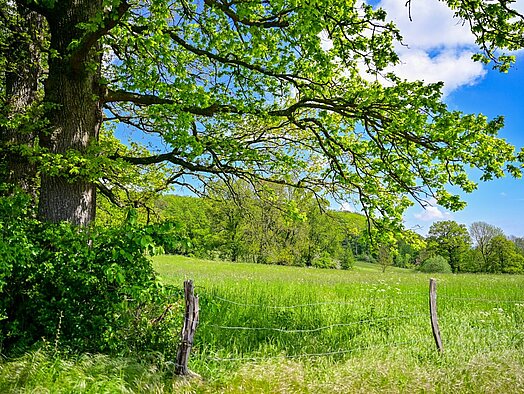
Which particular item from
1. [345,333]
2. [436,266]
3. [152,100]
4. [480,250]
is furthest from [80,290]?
[480,250]

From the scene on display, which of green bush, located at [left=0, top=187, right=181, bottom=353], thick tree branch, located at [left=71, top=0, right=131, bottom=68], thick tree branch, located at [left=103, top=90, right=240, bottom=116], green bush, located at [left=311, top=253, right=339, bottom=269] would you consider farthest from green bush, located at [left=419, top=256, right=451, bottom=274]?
thick tree branch, located at [left=71, top=0, right=131, bottom=68]

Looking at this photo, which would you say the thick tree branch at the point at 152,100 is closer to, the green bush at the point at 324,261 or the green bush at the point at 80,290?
the green bush at the point at 80,290

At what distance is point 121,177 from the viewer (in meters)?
10.7

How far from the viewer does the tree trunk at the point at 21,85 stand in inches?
A: 352

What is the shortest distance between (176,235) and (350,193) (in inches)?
218

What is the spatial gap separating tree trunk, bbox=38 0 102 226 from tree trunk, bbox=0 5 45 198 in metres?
0.69

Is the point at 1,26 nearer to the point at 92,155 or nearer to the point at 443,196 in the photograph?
the point at 92,155

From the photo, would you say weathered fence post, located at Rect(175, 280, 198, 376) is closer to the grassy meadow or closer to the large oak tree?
the grassy meadow

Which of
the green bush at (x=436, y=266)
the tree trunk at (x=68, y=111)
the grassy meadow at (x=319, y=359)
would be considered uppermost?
the tree trunk at (x=68, y=111)

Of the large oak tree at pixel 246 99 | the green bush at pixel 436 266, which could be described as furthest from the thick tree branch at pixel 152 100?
the green bush at pixel 436 266

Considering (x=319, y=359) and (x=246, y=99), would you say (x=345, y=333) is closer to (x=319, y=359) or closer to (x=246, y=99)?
(x=319, y=359)

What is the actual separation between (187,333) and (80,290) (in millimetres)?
1844

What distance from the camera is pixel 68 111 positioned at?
8492 millimetres

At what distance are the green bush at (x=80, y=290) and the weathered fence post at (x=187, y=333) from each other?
0.48 meters
